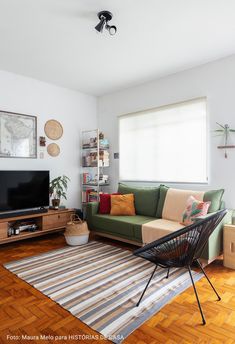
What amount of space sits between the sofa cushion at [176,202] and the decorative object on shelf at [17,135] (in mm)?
2351

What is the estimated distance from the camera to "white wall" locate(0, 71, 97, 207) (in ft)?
12.2

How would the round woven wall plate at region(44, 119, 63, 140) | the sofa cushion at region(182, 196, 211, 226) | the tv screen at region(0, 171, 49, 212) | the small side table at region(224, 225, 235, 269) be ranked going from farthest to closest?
1. the round woven wall plate at region(44, 119, 63, 140)
2. the tv screen at region(0, 171, 49, 212)
3. the sofa cushion at region(182, 196, 211, 226)
4. the small side table at region(224, 225, 235, 269)

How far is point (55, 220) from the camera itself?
3.80 meters

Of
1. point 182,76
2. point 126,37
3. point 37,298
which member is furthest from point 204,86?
point 37,298

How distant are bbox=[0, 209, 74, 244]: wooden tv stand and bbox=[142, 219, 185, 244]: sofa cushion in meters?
1.56

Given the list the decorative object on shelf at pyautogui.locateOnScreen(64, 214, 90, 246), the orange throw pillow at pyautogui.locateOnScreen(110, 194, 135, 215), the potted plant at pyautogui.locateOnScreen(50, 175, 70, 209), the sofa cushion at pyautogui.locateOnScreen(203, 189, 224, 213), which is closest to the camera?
the sofa cushion at pyautogui.locateOnScreen(203, 189, 224, 213)

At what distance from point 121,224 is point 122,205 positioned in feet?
1.40

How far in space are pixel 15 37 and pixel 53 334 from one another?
9.74 feet

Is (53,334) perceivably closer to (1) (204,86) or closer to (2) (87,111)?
(1) (204,86)

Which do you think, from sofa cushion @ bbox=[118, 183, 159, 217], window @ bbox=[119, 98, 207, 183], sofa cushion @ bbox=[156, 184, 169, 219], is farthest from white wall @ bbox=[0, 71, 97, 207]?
sofa cushion @ bbox=[156, 184, 169, 219]

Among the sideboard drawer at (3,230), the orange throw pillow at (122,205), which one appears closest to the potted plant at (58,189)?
the sideboard drawer at (3,230)

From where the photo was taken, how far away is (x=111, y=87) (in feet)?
14.4

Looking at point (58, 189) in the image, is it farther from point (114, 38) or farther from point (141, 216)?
point (114, 38)

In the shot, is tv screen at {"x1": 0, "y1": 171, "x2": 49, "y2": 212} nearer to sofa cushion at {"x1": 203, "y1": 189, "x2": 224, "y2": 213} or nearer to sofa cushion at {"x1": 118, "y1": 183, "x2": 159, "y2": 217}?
sofa cushion at {"x1": 118, "y1": 183, "x2": 159, "y2": 217}
